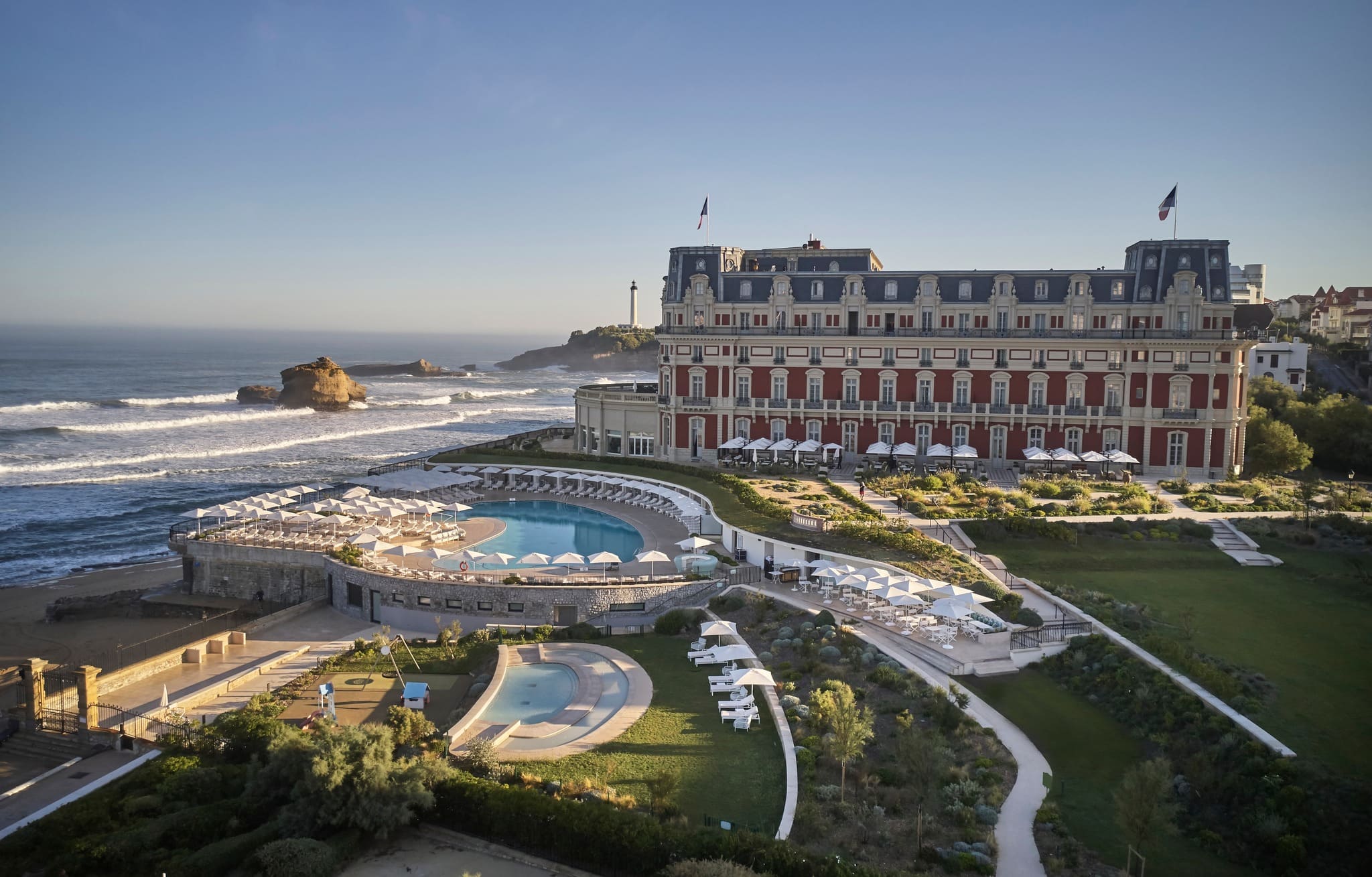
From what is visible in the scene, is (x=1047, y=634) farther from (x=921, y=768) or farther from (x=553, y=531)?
(x=553, y=531)

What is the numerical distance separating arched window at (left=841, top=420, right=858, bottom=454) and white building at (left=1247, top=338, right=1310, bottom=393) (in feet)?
126

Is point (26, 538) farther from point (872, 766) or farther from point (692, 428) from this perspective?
point (872, 766)

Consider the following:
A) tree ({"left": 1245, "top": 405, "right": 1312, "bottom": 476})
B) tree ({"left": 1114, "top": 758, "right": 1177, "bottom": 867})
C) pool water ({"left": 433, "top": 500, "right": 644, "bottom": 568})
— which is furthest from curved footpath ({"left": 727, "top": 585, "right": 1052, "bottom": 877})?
tree ({"left": 1245, "top": 405, "right": 1312, "bottom": 476})

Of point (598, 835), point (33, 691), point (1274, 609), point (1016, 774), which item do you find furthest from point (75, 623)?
point (1274, 609)

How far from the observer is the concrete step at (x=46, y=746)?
22328 mm

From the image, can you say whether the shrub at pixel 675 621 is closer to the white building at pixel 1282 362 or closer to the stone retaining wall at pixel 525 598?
the stone retaining wall at pixel 525 598

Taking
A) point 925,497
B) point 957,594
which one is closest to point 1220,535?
point 925,497

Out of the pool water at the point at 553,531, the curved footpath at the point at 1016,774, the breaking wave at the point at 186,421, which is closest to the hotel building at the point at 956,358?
the pool water at the point at 553,531

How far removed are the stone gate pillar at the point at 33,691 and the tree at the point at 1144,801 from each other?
25.1 metres

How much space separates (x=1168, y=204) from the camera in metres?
47.6

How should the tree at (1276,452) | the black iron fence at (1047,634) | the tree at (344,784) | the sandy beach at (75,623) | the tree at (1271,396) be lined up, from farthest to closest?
the tree at (1271,396)
the tree at (1276,452)
the sandy beach at (75,623)
the black iron fence at (1047,634)
the tree at (344,784)

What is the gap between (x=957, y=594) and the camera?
27750 mm

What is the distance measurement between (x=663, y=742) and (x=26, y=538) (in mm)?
44140

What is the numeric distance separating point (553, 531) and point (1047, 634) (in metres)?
23.3
